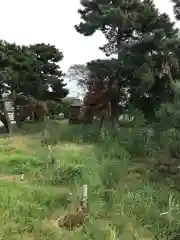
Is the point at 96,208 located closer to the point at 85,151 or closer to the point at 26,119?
the point at 85,151

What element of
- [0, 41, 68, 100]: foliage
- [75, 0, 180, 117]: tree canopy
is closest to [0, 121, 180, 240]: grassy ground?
[75, 0, 180, 117]: tree canopy

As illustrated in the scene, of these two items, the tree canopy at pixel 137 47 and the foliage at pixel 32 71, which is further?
the foliage at pixel 32 71

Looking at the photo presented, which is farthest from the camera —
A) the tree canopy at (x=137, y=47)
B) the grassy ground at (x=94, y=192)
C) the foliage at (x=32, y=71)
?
the foliage at (x=32, y=71)

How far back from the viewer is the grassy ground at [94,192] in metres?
4.58

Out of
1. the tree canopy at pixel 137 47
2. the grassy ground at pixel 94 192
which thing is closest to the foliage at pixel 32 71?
the tree canopy at pixel 137 47

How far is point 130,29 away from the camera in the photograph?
11.9m

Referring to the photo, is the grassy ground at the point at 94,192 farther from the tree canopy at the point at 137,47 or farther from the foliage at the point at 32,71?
the foliage at the point at 32,71

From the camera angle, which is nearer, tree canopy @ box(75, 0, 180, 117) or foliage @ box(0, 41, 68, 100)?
tree canopy @ box(75, 0, 180, 117)

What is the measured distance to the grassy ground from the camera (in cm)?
458

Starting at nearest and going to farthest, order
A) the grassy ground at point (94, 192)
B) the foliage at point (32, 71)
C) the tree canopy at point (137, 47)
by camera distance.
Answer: the grassy ground at point (94, 192), the tree canopy at point (137, 47), the foliage at point (32, 71)

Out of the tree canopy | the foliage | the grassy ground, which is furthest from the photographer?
the foliage

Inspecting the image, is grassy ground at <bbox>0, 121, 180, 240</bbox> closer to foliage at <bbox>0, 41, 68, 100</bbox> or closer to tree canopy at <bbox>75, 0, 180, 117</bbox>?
tree canopy at <bbox>75, 0, 180, 117</bbox>

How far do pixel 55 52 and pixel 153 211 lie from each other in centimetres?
1032

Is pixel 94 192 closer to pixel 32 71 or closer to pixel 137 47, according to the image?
pixel 137 47
